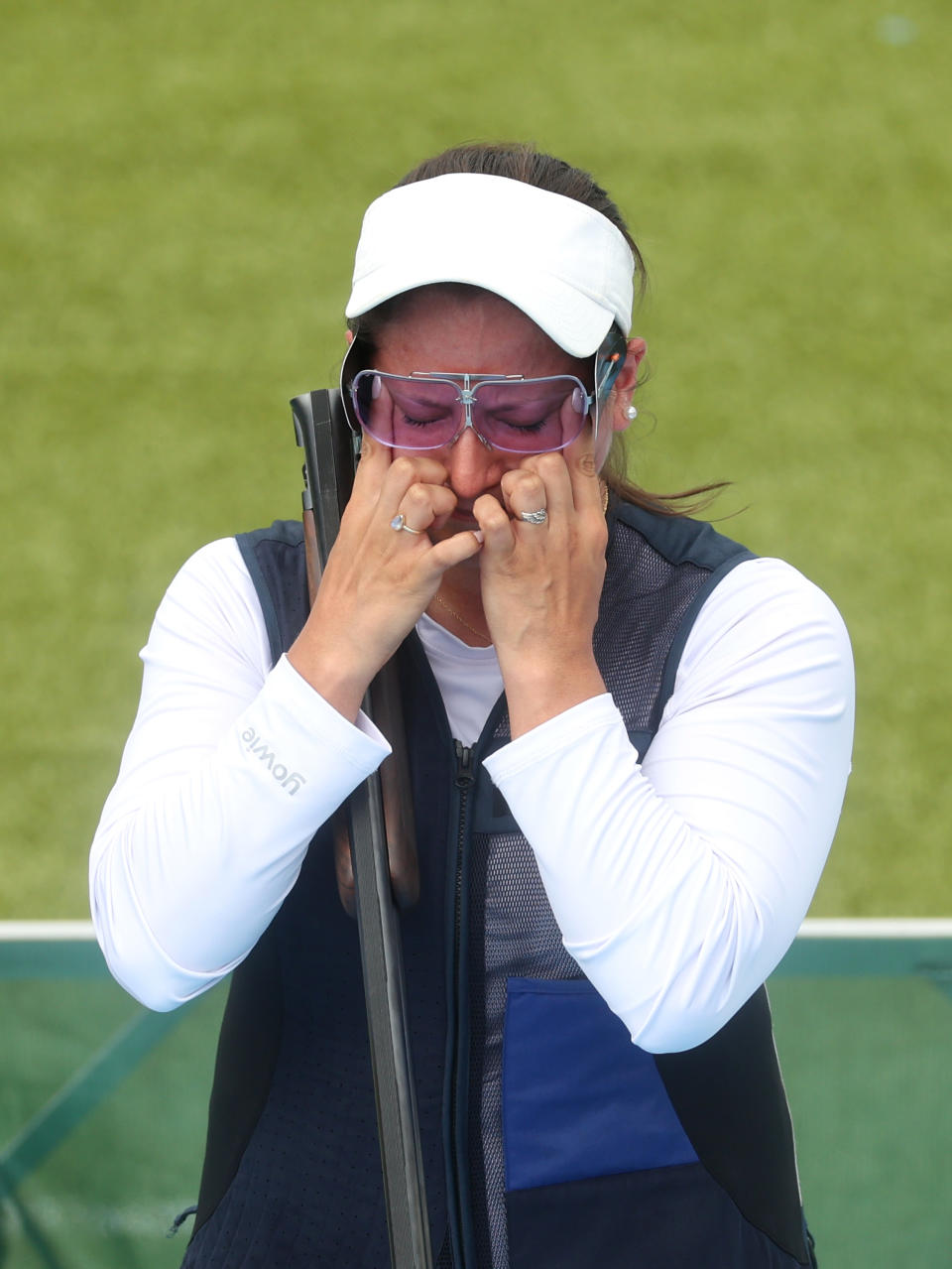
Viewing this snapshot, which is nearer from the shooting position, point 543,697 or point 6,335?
point 543,697

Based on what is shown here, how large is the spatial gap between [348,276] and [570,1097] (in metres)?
4.59

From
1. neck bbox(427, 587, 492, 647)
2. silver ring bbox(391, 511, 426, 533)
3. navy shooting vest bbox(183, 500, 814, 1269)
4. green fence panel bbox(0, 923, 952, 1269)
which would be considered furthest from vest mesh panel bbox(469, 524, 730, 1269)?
green fence panel bbox(0, 923, 952, 1269)

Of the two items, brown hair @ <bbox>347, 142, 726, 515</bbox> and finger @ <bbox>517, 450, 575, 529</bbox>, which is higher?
brown hair @ <bbox>347, 142, 726, 515</bbox>

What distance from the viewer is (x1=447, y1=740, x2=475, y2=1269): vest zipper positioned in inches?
54.5

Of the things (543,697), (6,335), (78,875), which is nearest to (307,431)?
(543,697)

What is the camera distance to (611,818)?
1243 mm

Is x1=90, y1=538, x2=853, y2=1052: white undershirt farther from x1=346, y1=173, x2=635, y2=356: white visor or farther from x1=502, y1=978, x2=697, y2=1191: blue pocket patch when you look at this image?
x1=346, y1=173, x2=635, y2=356: white visor

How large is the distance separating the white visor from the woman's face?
0.03 meters

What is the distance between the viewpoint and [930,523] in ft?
16.2

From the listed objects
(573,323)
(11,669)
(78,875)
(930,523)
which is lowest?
(78,875)

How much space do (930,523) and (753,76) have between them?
2093 mm

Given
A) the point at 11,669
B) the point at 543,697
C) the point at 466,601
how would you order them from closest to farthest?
1. the point at 543,697
2. the point at 466,601
3. the point at 11,669

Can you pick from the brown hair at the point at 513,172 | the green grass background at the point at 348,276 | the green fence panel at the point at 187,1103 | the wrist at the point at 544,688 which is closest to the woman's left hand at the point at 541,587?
the wrist at the point at 544,688

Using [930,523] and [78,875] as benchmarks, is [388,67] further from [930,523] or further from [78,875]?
[78,875]
